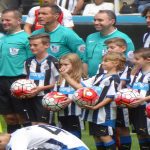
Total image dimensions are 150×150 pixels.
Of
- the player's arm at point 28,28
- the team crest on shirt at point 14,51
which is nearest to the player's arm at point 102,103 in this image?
the team crest on shirt at point 14,51

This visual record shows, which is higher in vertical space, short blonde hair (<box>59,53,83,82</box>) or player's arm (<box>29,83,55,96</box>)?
short blonde hair (<box>59,53,83,82</box>)

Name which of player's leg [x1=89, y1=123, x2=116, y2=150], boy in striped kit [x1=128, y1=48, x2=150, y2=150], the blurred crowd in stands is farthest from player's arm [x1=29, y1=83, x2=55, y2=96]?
the blurred crowd in stands

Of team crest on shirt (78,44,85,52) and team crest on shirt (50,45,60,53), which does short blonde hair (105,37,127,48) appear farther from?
team crest on shirt (50,45,60,53)

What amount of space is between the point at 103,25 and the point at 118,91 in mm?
1392

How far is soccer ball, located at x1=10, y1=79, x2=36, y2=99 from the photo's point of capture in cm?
1119

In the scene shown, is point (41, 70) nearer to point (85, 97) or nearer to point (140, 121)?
point (85, 97)

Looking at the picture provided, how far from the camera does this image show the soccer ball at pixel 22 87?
36.7ft

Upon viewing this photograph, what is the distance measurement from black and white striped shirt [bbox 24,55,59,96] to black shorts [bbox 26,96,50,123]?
0.15 metres

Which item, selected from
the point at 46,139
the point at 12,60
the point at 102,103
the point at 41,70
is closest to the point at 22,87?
the point at 41,70

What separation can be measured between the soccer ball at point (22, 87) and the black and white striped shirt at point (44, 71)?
15cm

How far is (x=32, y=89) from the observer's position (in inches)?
441

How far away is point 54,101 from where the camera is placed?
10.6 metres

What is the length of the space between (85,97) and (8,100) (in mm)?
1935

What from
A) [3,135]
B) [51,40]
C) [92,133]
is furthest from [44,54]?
[3,135]
